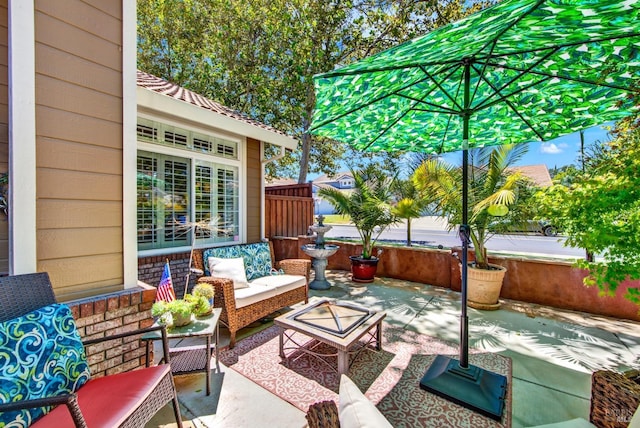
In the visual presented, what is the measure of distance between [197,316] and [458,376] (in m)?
2.43

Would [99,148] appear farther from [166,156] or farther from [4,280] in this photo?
[166,156]

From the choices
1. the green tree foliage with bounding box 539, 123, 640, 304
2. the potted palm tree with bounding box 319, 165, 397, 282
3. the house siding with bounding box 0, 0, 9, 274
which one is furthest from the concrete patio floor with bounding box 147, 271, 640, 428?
the house siding with bounding box 0, 0, 9, 274

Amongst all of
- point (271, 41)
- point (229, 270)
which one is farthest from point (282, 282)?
point (271, 41)

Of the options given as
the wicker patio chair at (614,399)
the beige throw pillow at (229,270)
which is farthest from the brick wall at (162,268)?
the wicker patio chair at (614,399)

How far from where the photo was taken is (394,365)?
9.09 ft

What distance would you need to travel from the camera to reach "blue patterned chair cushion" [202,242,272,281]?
398 centimetres

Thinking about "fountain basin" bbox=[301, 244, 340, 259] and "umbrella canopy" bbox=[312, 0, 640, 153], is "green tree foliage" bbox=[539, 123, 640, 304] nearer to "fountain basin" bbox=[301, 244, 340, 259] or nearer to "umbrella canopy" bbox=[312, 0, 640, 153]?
"umbrella canopy" bbox=[312, 0, 640, 153]

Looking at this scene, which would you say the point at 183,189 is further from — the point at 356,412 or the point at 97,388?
the point at 356,412

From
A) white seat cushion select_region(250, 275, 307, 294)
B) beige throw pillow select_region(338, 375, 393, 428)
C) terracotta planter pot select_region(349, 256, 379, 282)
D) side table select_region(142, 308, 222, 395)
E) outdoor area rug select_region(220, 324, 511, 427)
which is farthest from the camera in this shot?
terracotta planter pot select_region(349, 256, 379, 282)

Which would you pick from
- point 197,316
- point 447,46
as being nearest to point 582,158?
point 447,46

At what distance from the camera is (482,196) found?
180 inches

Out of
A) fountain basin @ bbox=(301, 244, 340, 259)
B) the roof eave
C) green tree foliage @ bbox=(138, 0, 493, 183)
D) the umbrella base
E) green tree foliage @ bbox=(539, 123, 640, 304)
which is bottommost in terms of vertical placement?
the umbrella base

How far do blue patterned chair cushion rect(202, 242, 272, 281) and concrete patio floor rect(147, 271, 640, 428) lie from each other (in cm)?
87

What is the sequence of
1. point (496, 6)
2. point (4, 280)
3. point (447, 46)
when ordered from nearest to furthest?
point (496, 6), point (4, 280), point (447, 46)
